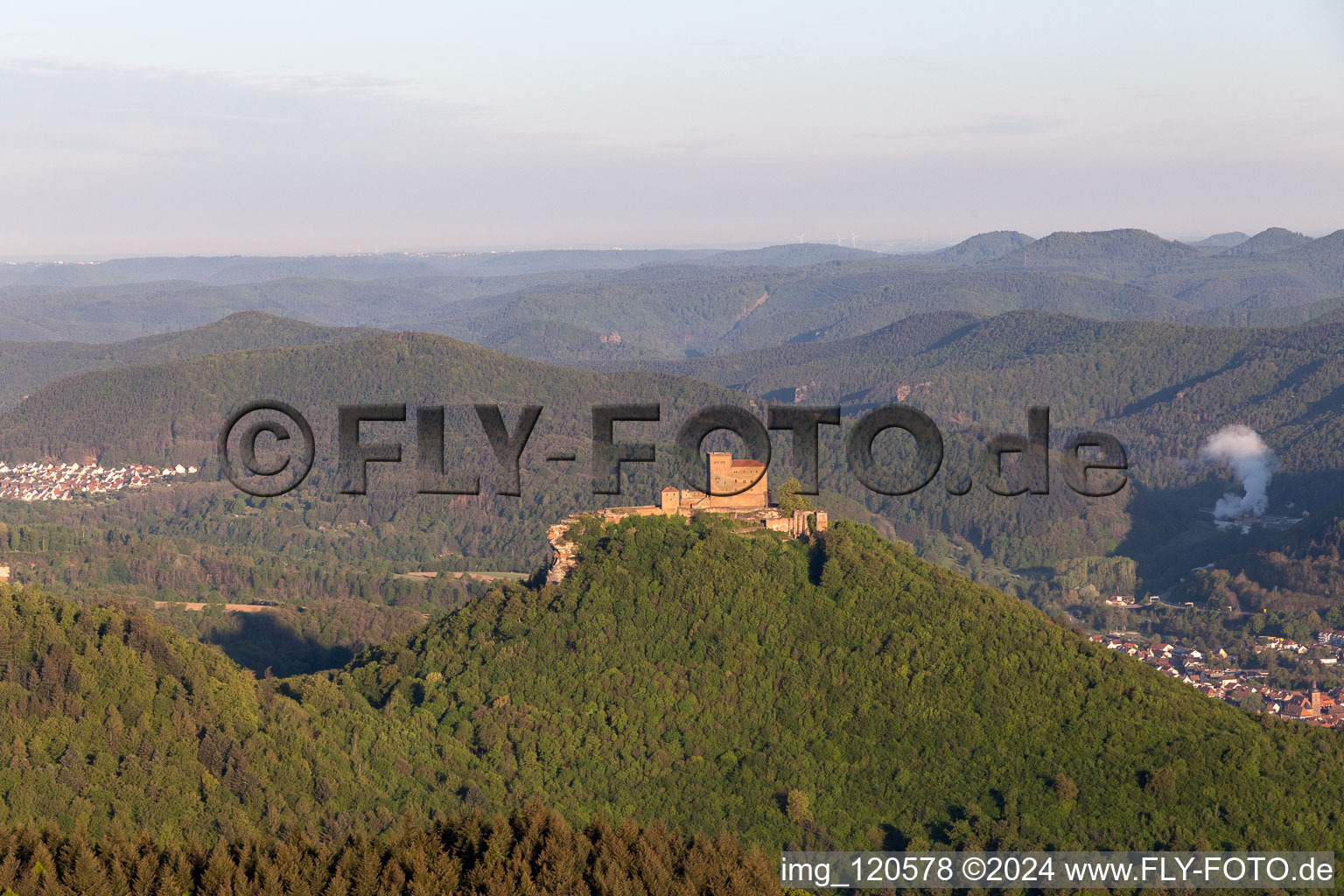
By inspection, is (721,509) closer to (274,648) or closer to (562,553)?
(562,553)

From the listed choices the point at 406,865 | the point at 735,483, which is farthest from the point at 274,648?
the point at 406,865

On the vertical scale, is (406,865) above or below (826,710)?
above

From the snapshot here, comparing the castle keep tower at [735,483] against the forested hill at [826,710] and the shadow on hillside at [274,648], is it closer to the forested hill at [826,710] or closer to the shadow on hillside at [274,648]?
the forested hill at [826,710]

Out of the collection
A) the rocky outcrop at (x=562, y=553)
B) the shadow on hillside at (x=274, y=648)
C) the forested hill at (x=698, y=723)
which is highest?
the rocky outcrop at (x=562, y=553)

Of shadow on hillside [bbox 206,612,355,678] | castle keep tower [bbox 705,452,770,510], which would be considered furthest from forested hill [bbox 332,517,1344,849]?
shadow on hillside [bbox 206,612,355,678]

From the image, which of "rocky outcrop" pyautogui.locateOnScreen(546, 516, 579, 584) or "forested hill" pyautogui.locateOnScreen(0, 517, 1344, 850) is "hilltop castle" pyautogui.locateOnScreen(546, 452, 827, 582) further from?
"forested hill" pyautogui.locateOnScreen(0, 517, 1344, 850)

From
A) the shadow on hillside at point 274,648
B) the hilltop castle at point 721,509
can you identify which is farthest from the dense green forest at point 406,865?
the shadow on hillside at point 274,648
